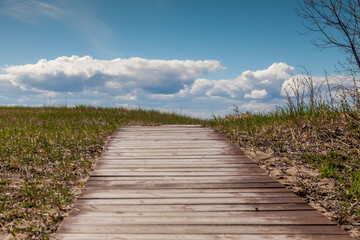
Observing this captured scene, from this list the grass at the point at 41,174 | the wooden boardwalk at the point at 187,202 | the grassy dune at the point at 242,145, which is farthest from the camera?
the grassy dune at the point at 242,145

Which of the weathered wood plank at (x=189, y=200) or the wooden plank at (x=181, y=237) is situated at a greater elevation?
the weathered wood plank at (x=189, y=200)

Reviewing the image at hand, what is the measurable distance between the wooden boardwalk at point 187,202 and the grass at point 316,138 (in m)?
1.02

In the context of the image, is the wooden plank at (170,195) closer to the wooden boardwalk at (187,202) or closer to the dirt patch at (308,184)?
the wooden boardwalk at (187,202)

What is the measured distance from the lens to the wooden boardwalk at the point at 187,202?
3270 millimetres

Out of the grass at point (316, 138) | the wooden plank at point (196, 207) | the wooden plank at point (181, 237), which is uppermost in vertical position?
the grass at point (316, 138)

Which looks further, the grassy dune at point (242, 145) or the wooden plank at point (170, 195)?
the wooden plank at point (170, 195)

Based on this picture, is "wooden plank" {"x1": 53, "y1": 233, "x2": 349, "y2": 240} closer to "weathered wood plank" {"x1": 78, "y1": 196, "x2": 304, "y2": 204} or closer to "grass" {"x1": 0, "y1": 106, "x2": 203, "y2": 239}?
"grass" {"x1": 0, "y1": 106, "x2": 203, "y2": 239}

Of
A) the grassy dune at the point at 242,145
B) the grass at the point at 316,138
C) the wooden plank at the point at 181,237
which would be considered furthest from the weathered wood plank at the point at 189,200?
the grass at the point at 316,138

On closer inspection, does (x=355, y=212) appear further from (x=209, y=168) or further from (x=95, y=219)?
(x=95, y=219)

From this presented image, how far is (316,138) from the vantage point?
21.8 ft

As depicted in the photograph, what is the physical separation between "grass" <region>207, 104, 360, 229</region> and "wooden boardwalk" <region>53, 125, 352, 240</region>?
1018mm

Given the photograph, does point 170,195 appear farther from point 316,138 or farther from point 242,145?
point 316,138

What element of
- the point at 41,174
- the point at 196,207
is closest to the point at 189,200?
the point at 196,207

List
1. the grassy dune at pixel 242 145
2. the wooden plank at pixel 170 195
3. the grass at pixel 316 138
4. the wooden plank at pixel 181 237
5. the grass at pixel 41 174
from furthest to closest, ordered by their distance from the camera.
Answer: the grass at pixel 316 138 → the wooden plank at pixel 170 195 → the grassy dune at pixel 242 145 → the grass at pixel 41 174 → the wooden plank at pixel 181 237
